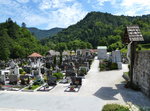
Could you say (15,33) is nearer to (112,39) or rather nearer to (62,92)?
(112,39)

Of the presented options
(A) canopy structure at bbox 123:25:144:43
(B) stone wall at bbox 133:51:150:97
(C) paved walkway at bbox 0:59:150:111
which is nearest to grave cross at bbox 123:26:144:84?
(A) canopy structure at bbox 123:25:144:43

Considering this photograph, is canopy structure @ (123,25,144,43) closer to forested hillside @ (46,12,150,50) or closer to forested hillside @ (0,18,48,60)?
forested hillside @ (0,18,48,60)

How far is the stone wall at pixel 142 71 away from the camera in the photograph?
12.7 meters

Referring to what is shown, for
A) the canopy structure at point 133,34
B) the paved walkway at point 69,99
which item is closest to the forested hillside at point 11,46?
the paved walkway at point 69,99

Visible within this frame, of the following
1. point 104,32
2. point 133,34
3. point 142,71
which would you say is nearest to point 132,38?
point 133,34

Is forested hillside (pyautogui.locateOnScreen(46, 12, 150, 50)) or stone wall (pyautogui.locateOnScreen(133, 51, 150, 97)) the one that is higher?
forested hillside (pyautogui.locateOnScreen(46, 12, 150, 50))

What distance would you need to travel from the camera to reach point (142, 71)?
1379 cm

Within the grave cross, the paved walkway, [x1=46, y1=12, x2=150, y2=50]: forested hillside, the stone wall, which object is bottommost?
the paved walkway

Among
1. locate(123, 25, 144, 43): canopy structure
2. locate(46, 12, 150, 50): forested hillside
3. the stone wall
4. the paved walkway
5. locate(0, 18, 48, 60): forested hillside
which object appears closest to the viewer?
the paved walkway

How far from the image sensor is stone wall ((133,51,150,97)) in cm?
1269

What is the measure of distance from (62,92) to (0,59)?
35.4m

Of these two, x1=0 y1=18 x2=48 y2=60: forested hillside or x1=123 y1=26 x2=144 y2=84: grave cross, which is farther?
x1=0 y1=18 x2=48 y2=60: forested hillside

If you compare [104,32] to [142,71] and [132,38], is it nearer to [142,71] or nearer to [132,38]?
[132,38]

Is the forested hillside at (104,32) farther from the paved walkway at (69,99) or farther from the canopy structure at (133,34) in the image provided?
the paved walkway at (69,99)
